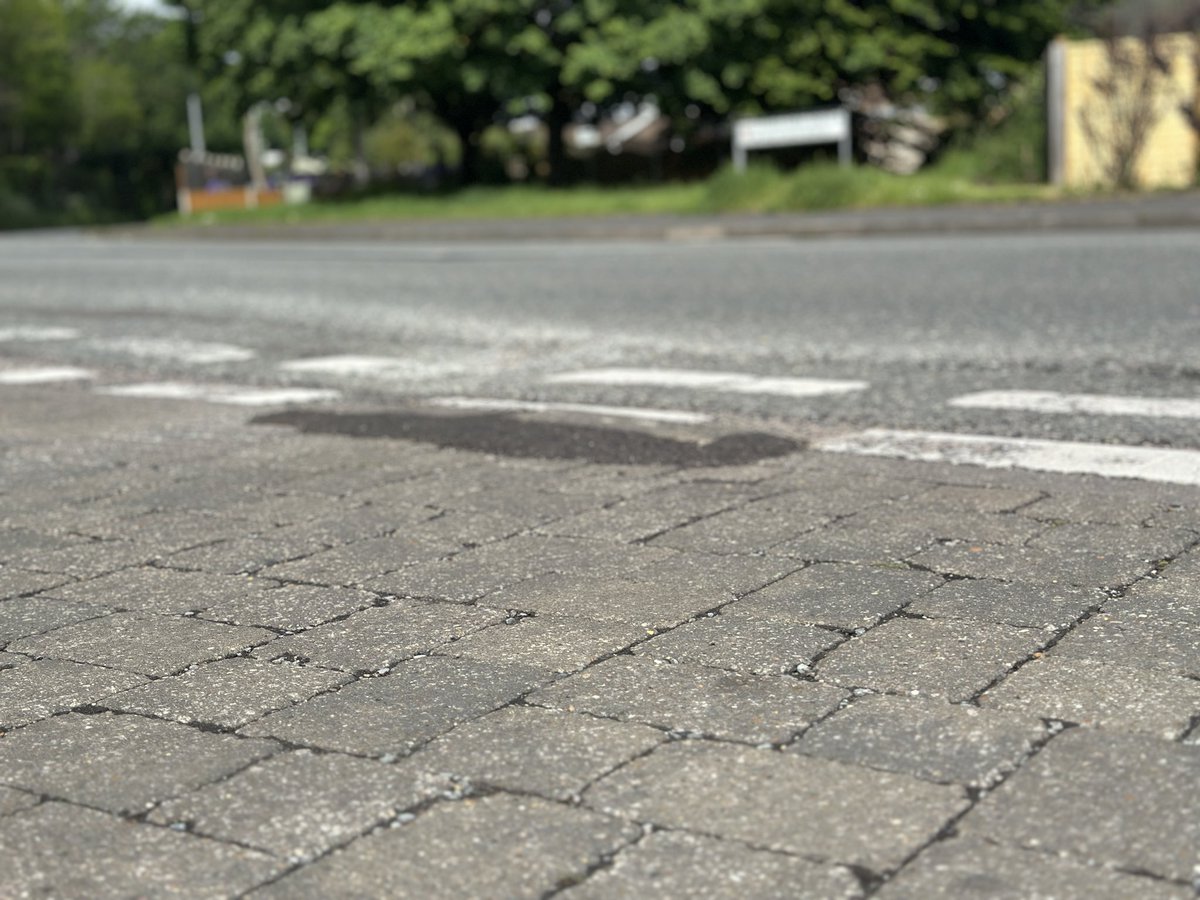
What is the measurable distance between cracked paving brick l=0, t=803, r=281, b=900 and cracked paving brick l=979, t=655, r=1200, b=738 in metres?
1.27

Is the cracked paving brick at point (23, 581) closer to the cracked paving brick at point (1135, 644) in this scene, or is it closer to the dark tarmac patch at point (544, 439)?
the dark tarmac patch at point (544, 439)

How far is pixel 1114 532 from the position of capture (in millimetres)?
3768

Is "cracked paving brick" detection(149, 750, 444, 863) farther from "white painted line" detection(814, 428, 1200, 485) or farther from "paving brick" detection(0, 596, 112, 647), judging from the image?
"white painted line" detection(814, 428, 1200, 485)

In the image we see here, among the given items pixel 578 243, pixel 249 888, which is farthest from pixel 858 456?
pixel 578 243

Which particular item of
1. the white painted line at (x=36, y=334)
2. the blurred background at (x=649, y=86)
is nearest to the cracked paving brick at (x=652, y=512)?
the white painted line at (x=36, y=334)

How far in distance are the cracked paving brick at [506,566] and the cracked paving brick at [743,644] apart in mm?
439

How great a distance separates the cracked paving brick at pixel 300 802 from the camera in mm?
2324

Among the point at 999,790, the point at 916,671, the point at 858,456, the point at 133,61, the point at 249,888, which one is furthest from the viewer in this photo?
the point at 133,61

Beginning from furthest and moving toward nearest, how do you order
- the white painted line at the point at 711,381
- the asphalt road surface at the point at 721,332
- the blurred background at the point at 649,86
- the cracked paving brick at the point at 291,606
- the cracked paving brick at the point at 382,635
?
the blurred background at the point at 649,86 → the white painted line at the point at 711,381 → the asphalt road surface at the point at 721,332 → the cracked paving brick at the point at 291,606 → the cracked paving brick at the point at 382,635

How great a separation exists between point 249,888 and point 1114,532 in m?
2.34

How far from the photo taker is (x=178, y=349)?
345 inches

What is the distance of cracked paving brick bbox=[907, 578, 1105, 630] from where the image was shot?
10.4 ft

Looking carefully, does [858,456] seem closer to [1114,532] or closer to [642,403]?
→ [1114,532]

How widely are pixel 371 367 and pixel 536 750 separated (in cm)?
523
